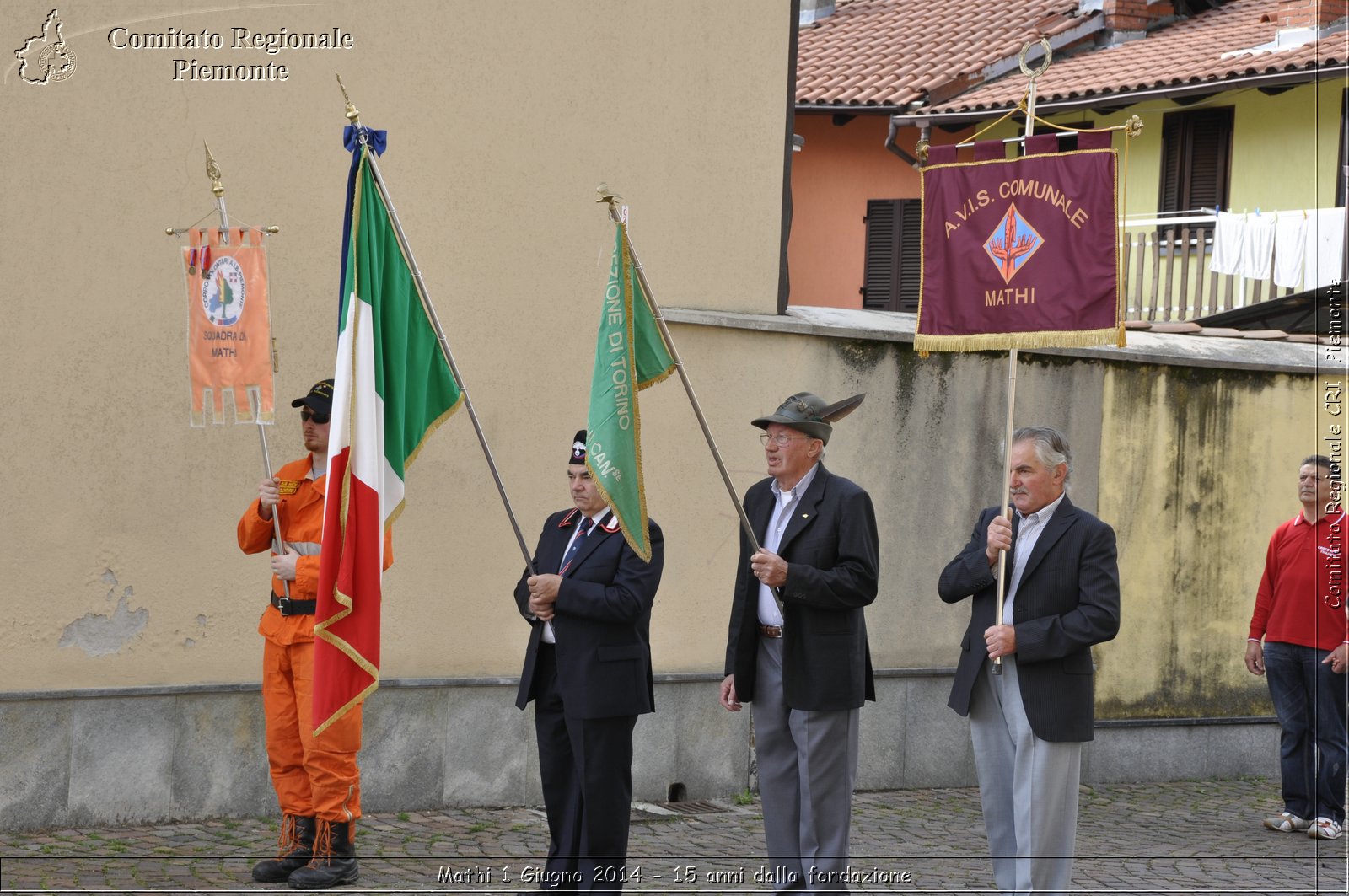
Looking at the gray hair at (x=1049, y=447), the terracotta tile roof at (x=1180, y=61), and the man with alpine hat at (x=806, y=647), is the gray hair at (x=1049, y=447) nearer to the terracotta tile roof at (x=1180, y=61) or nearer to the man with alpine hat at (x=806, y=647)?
the man with alpine hat at (x=806, y=647)

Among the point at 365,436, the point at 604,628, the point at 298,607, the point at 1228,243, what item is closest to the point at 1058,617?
the point at 604,628

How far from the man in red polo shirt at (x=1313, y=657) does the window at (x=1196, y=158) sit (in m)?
9.66

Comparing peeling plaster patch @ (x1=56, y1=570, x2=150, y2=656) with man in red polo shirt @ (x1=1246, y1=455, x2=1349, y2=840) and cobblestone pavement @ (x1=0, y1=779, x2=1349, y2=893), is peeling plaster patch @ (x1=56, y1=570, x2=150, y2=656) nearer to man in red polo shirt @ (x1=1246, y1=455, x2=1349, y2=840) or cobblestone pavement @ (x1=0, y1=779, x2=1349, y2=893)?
cobblestone pavement @ (x1=0, y1=779, x2=1349, y2=893)

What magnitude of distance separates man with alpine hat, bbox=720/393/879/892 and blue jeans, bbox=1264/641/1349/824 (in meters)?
3.64

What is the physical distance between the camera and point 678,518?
9.06 metres

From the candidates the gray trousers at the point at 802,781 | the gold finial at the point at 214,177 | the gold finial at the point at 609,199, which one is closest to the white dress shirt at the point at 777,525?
the gray trousers at the point at 802,781

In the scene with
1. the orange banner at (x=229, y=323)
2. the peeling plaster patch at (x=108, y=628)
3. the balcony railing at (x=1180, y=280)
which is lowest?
the peeling plaster patch at (x=108, y=628)

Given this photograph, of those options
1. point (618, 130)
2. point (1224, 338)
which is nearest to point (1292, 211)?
point (1224, 338)

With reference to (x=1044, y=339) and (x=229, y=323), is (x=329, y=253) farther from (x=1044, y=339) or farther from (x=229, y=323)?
(x=1044, y=339)

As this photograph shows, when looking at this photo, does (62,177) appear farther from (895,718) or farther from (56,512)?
(895,718)

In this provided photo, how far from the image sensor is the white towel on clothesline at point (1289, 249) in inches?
613

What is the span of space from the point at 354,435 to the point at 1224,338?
7.20 meters

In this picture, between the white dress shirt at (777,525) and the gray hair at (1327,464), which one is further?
the gray hair at (1327,464)

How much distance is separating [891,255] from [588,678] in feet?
42.5
